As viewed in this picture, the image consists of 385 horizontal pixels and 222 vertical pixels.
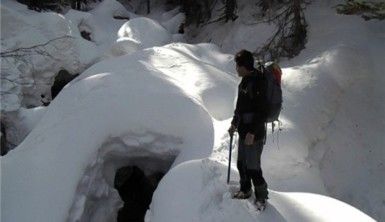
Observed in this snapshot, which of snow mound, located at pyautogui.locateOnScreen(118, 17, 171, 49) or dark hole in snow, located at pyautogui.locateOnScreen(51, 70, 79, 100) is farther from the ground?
snow mound, located at pyautogui.locateOnScreen(118, 17, 171, 49)

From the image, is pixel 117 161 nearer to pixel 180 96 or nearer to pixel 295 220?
pixel 180 96

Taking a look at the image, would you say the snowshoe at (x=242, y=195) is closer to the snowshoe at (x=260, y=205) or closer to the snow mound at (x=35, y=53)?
the snowshoe at (x=260, y=205)

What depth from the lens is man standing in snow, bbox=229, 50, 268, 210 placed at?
4.97 metres

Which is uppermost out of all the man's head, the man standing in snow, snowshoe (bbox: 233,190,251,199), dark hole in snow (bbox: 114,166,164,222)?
the man's head

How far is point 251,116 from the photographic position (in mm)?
5043

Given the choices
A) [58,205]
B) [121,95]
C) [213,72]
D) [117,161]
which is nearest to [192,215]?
[58,205]

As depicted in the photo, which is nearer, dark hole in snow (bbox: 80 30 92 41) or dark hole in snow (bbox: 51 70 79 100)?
dark hole in snow (bbox: 51 70 79 100)

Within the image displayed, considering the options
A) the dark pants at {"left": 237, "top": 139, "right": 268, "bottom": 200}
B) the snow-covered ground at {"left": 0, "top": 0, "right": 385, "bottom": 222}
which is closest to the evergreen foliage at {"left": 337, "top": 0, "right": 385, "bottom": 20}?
the snow-covered ground at {"left": 0, "top": 0, "right": 385, "bottom": 222}

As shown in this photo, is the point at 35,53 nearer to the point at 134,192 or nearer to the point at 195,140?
the point at 134,192

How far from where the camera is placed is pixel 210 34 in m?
19.7

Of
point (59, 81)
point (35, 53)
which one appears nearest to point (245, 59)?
point (35, 53)

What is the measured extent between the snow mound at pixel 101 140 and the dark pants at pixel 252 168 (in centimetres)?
190

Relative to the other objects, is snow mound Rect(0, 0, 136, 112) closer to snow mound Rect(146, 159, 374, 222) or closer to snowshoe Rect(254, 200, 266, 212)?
snow mound Rect(146, 159, 374, 222)

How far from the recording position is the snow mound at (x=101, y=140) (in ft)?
23.5
